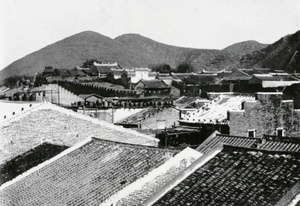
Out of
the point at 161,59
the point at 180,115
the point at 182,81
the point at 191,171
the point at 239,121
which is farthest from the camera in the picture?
the point at 161,59

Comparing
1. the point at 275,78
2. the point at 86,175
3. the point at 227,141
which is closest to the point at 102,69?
the point at 275,78

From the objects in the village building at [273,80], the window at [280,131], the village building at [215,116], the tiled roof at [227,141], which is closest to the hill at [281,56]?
the village building at [273,80]

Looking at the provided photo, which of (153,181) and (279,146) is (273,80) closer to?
(279,146)

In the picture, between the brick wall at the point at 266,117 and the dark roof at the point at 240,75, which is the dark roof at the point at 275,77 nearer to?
the dark roof at the point at 240,75

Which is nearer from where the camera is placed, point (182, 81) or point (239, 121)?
point (239, 121)

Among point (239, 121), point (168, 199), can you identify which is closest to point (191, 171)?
point (168, 199)

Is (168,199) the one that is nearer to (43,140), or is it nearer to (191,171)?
(191,171)
